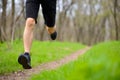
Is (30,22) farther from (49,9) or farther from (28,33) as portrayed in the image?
(49,9)

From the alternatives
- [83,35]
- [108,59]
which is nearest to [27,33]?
[108,59]

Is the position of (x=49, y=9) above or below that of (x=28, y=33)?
above

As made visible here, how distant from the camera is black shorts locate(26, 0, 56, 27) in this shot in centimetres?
603

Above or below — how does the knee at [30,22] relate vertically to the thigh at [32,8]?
below

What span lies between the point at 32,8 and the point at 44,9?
0.51 metres

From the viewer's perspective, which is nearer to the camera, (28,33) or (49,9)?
(28,33)

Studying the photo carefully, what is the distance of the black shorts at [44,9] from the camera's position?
6.03m

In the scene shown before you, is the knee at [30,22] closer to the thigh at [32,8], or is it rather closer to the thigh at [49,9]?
Answer: the thigh at [32,8]

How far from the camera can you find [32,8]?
20.0ft

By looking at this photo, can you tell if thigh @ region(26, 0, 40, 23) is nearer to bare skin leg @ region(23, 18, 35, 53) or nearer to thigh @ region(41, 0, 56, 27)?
bare skin leg @ region(23, 18, 35, 53)

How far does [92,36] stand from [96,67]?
59681 mm

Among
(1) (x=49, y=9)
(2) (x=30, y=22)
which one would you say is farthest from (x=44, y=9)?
(2) (x=30, y=22)

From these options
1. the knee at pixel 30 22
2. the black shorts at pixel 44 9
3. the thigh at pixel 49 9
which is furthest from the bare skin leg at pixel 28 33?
the thigh at pixel 49 9

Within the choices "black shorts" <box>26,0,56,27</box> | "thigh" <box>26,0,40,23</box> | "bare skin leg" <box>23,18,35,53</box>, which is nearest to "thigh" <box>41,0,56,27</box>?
"black shorts" <box>26,0,56,27</box>
